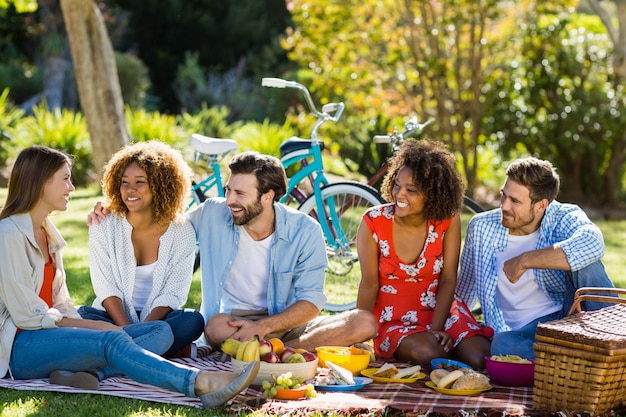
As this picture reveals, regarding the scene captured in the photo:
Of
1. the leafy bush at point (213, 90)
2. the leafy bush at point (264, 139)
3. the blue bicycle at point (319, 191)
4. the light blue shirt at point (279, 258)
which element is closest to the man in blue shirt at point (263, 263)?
the light blue shirt at point (279, 258)

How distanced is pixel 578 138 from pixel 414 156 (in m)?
7.62

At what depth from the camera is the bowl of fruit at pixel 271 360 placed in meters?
4.23

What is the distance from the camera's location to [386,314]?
197 inches

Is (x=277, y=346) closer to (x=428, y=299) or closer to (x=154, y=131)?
(x=428, y=299)

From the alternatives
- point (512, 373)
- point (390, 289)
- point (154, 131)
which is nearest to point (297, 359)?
point (390, 289)

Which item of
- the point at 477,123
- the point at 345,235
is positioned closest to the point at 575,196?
the point at 477,123

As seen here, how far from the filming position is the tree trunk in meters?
11.3

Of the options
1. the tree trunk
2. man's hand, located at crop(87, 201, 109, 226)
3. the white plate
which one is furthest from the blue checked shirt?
the tree trunk

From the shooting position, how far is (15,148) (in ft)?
42.9

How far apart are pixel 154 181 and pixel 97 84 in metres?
7.03

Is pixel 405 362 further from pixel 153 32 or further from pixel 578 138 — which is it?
pixel 153 32

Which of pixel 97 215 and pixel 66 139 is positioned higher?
pixel 97 215

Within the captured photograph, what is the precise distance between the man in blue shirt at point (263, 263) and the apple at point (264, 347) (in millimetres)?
301

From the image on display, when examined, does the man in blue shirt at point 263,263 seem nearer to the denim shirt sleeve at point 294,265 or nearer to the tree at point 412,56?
the denim shirt sleeve at point 294,265
